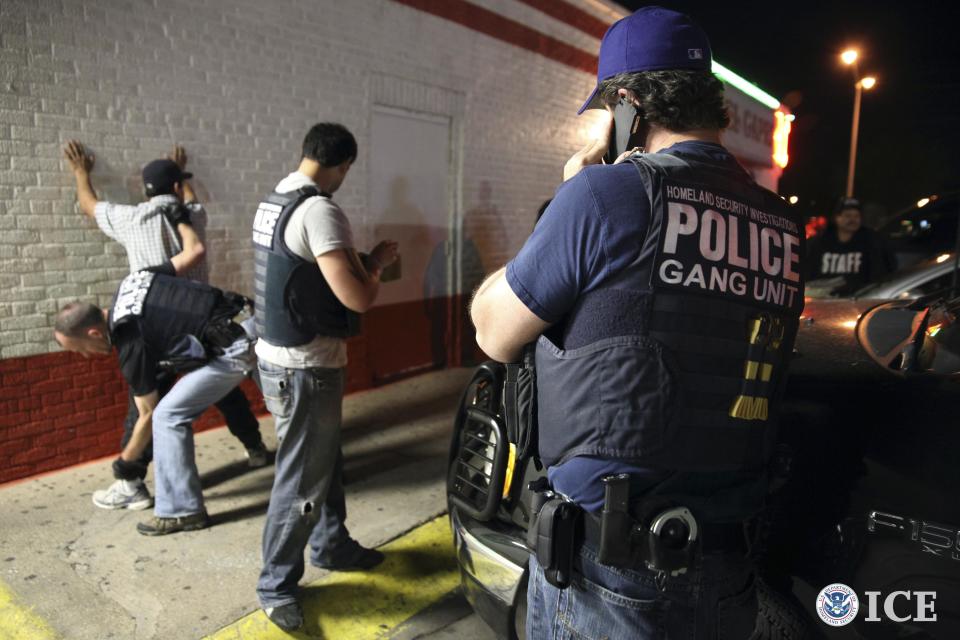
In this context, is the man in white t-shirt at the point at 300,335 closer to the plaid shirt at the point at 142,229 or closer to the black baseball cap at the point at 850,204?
the plaid shirt at the point at 142,229

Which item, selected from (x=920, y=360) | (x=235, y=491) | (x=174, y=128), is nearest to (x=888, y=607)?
(x=920, y=360)

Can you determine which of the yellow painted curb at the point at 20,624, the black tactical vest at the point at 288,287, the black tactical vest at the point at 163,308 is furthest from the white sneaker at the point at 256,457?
the black tactical vest at the point at 288,287

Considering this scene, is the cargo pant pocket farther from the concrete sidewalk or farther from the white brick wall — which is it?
the white brick wall

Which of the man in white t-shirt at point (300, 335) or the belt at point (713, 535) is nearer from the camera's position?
the belt at point (713, 535)

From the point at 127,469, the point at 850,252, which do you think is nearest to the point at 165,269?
the point at 127,469

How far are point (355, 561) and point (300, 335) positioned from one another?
1.20 meters

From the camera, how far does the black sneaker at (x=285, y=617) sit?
9.68 ft

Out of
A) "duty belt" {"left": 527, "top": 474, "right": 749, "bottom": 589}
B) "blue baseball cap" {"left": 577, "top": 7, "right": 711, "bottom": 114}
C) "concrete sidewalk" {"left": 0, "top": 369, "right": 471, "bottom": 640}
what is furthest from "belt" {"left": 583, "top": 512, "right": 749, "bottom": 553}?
"concrete sidewalk" {"left": 0, "top": 369, "right": 471, "bottom": 640}

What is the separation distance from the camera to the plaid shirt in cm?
447

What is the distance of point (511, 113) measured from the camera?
805 centimetres

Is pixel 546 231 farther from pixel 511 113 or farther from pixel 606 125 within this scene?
pixel 511 113

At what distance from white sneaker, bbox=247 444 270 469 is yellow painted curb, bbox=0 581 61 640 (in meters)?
1.67

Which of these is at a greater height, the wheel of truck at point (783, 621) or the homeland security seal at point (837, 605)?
the homeland security seal at point (837, 605)

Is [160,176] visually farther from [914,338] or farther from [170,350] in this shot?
[914,338]
